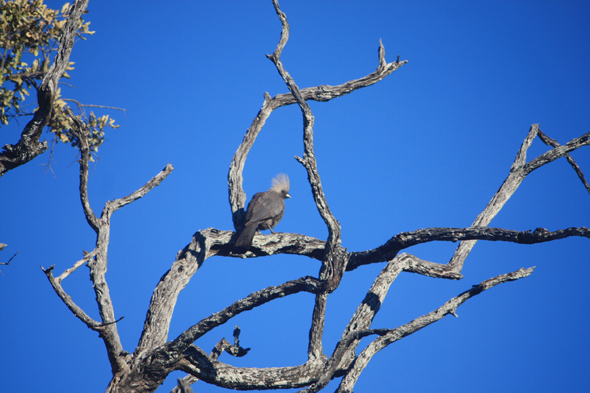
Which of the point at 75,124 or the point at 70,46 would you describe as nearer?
the point at 70,46

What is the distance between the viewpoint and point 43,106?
4.47 metres

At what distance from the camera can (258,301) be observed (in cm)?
460

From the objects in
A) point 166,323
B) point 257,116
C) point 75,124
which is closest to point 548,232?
point 257,116

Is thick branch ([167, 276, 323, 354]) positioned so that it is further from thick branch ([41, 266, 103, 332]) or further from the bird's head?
the bird's head

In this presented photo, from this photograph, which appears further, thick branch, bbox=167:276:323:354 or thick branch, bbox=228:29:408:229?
thick branch, bbox=228:29:408:229

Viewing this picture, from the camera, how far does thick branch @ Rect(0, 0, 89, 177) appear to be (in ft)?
14.1

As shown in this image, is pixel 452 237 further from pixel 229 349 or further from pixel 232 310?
pixel 229 349

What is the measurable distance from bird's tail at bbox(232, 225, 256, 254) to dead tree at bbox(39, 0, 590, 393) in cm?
20

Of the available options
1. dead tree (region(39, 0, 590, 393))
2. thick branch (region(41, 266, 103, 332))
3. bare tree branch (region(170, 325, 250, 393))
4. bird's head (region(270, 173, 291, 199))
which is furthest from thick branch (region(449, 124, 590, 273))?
thick branch (region(41, 266, 103, 332))

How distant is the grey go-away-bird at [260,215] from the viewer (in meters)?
6.42

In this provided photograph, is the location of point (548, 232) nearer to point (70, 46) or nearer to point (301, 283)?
point (301, 283)

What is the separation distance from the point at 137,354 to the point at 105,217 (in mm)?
1783

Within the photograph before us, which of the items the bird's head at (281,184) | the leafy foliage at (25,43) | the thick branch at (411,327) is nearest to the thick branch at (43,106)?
the leafy foliage at (25,43)

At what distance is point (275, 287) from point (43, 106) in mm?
3118
